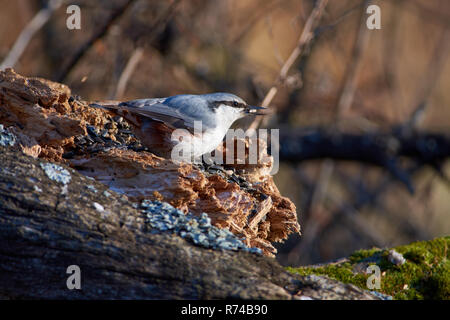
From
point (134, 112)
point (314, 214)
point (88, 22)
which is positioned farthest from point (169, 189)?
point (88, 22)

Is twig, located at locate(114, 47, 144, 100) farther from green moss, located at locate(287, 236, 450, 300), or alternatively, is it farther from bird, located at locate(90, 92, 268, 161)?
green moss, located at locate(287, 236, 450, 300)

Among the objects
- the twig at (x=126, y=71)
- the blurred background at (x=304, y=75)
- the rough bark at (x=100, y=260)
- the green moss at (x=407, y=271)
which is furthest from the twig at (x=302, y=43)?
the rough bark at (x=100, y=260)

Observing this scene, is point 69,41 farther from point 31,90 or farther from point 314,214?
point 31,90

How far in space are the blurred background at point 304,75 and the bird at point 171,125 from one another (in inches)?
110

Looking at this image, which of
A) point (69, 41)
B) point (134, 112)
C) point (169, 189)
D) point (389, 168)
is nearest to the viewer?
point (169, 189)

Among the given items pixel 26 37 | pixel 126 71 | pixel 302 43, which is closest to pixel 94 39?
pixel 126 71

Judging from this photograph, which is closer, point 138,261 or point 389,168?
point 138,261

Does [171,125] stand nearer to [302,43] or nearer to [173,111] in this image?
[173,111]

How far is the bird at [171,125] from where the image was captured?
8.46 ft

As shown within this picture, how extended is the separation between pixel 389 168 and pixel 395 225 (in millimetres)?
1741

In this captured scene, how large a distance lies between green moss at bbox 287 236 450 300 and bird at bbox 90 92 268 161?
2.65 ft

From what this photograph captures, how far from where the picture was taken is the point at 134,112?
2.57 m

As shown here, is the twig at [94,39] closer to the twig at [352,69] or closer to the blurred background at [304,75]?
A: the blurred background at [304,75]

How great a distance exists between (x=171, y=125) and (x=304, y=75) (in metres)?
4.62
